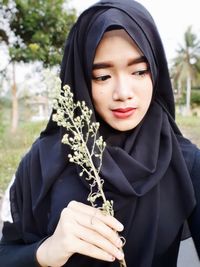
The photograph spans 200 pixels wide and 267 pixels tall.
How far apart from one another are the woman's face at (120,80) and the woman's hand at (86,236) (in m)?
0.32

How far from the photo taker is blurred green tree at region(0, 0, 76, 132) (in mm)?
8188

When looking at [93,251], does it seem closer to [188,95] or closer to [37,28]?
[37,28]

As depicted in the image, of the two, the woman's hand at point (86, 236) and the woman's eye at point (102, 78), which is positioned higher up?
the woman's eye at point (102, 78)

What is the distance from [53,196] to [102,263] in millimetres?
263

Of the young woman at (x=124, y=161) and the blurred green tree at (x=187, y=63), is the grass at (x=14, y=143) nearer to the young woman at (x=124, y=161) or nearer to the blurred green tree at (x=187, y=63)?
the young woman at (x=124, y=161)

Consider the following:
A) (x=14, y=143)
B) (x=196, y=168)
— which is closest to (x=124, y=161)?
(x=196, y=168)

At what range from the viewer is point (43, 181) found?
4.12 ft

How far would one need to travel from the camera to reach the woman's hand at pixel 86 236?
2.96 feet

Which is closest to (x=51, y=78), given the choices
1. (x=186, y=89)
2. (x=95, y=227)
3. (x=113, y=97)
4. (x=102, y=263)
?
(x=113, y=97)

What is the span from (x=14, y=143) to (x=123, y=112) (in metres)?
9.00

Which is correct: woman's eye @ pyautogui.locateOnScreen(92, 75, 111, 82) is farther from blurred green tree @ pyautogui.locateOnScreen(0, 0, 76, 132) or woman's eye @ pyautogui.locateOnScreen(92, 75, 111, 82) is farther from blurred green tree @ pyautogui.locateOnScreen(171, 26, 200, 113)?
blurred green tree @ pyautogui.locateOnScreen(171, 26, 200, 113)

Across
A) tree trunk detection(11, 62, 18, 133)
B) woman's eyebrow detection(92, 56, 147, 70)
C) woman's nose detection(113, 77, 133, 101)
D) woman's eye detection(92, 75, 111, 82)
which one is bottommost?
tree trunk detection(11, 62, 18, 133)

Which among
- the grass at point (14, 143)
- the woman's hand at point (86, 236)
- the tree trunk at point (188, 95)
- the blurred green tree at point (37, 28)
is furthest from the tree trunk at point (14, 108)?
the tree trunk at point (188, 95)

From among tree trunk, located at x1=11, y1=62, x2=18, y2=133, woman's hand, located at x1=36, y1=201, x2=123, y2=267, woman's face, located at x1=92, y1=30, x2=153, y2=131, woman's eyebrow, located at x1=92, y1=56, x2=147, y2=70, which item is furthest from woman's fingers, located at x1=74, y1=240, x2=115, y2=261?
tree trunk, located at x1=11, y1=62, x2=18, y2=133
